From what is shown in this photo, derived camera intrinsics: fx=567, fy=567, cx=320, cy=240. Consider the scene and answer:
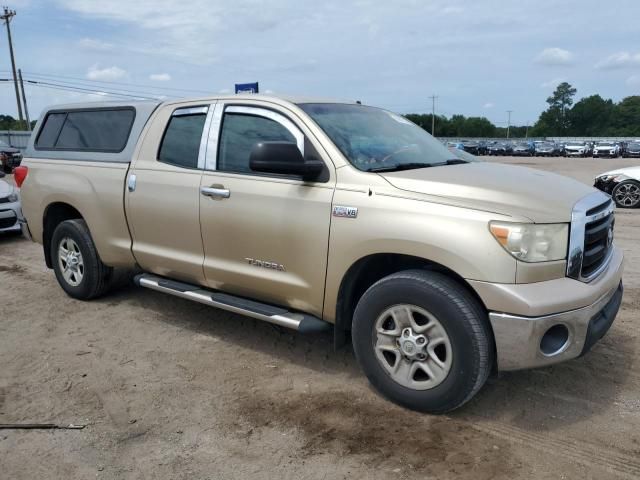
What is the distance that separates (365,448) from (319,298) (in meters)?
1.02

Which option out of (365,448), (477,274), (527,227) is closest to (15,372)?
(365,448)

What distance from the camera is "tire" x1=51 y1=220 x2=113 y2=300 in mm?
5246

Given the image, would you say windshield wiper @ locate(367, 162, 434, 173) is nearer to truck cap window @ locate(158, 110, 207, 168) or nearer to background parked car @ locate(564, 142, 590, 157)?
truck cap window @ locate(158, 110, 207, 168)

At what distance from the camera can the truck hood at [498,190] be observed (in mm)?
3049

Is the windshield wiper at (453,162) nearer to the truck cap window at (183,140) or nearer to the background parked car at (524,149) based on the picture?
the truck cap window at (183,140)

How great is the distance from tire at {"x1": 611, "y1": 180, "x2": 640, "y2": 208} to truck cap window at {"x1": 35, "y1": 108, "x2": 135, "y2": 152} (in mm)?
10772

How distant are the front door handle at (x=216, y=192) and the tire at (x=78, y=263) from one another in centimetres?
171

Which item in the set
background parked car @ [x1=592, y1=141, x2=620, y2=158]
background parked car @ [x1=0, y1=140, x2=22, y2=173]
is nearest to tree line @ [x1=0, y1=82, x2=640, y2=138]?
background parked car @ [x1=592, y1=141, x2=620, y2=158]

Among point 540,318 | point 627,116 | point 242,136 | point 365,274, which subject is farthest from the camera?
point 627,116

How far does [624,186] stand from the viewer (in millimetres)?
12102

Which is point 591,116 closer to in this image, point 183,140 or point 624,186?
point 624,186

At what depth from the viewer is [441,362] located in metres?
3.20

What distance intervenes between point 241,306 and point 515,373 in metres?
1.95

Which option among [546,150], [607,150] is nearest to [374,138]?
[607,150]
